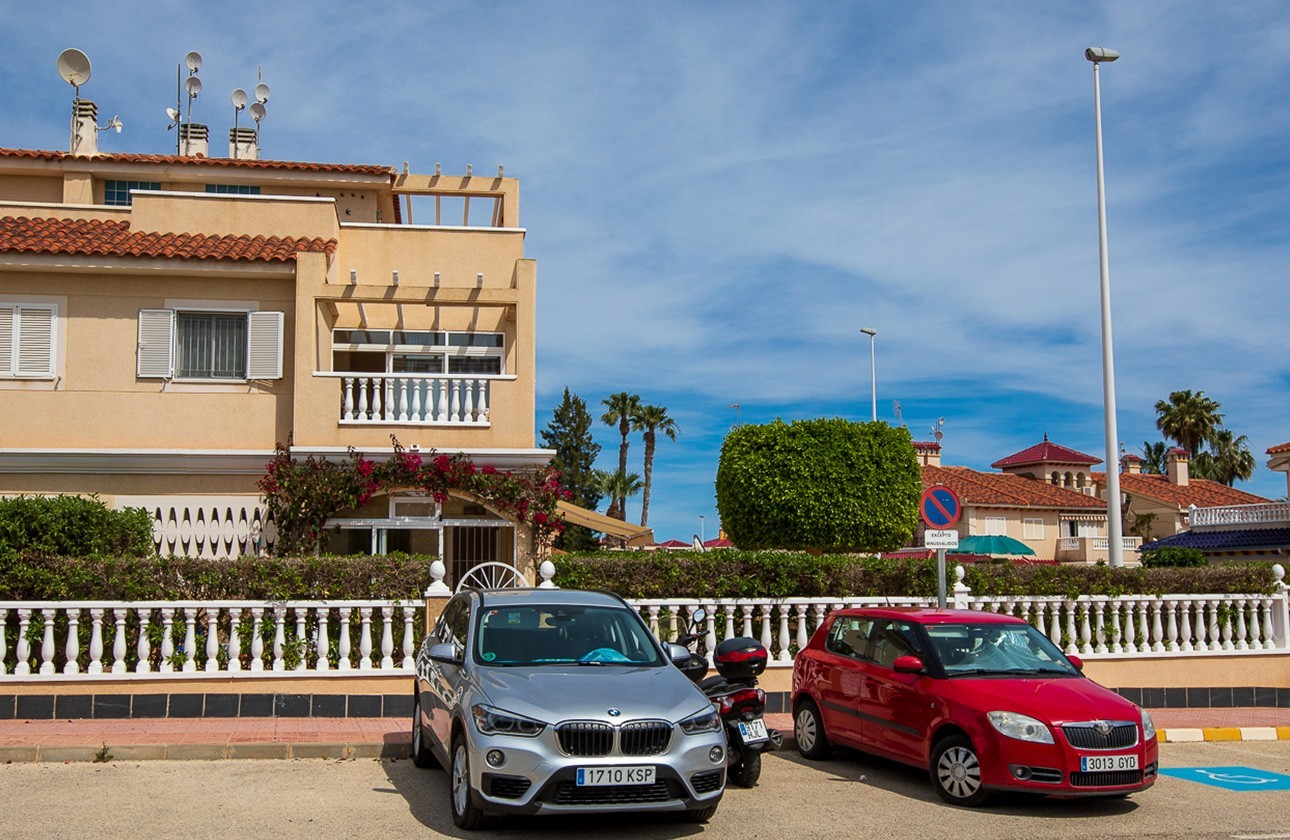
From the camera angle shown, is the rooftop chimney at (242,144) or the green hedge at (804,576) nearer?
the green hedge at (804,576)

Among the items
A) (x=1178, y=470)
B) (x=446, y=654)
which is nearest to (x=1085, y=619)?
(x=446, y=654)

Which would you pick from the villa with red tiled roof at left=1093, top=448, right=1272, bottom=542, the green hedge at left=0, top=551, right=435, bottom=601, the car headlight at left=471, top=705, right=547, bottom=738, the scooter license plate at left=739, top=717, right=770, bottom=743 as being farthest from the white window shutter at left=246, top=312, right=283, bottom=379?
the villa with red tiled roof at left=1093, top=448, right=1272, bottom=542

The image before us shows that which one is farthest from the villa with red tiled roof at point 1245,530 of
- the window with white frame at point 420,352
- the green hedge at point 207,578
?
the green hedge at point 207,578

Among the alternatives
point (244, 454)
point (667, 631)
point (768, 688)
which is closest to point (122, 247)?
point (244, 454)

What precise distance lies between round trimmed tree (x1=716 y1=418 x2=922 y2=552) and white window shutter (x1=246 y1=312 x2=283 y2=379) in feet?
33.8

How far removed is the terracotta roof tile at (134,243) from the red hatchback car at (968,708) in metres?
11.3

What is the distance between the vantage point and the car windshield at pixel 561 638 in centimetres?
898

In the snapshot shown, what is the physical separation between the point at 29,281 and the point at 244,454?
437 centimetres

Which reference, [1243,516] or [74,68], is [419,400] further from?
[1243,516]

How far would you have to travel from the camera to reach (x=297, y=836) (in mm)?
7859

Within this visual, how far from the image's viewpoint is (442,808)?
8.88 meters

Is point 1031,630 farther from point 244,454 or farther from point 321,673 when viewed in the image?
point 244,454

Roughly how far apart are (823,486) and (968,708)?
15.0m

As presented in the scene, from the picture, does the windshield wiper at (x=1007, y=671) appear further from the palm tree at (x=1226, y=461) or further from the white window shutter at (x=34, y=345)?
the palm tree at (x=1226, y=461)
